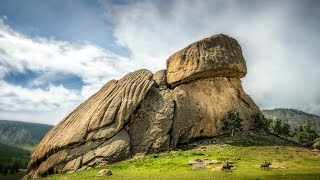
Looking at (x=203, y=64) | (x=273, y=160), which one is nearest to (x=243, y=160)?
(x=273, y=160)

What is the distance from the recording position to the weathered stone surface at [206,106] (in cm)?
8756

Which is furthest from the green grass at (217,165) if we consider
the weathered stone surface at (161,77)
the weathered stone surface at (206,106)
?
the weathered stone surface at (161,77)

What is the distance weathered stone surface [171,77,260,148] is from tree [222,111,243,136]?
184 cm

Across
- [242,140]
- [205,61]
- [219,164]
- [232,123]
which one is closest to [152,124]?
A: [242,140]

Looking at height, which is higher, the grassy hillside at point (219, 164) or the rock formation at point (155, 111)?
the rock formation at point (155, 111)

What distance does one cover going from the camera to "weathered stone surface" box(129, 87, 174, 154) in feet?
260

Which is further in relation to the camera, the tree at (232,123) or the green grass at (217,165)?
the tree at (232,123)

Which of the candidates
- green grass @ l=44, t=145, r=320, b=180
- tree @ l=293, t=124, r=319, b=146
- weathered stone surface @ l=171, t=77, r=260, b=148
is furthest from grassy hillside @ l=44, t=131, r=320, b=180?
tree @ l=293, t=124, r=319, b=146

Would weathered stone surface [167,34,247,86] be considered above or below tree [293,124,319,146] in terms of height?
above

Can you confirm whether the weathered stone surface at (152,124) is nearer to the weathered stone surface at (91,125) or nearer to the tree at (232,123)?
the weathered stone surface at (91,125)

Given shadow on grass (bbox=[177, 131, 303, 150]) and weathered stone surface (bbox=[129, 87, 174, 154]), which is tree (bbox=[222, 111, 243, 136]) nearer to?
shadow on grass (bbox=[177, 131, 303, 150])

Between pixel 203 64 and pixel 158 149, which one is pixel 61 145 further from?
pixel 203 64

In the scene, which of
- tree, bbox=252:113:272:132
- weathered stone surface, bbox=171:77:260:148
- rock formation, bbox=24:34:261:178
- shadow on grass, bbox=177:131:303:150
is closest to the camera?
rock formation, bbox=24:34:261:178

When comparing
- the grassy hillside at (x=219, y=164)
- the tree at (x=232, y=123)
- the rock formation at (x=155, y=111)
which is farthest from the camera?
the tree at (x=232, y=123)
